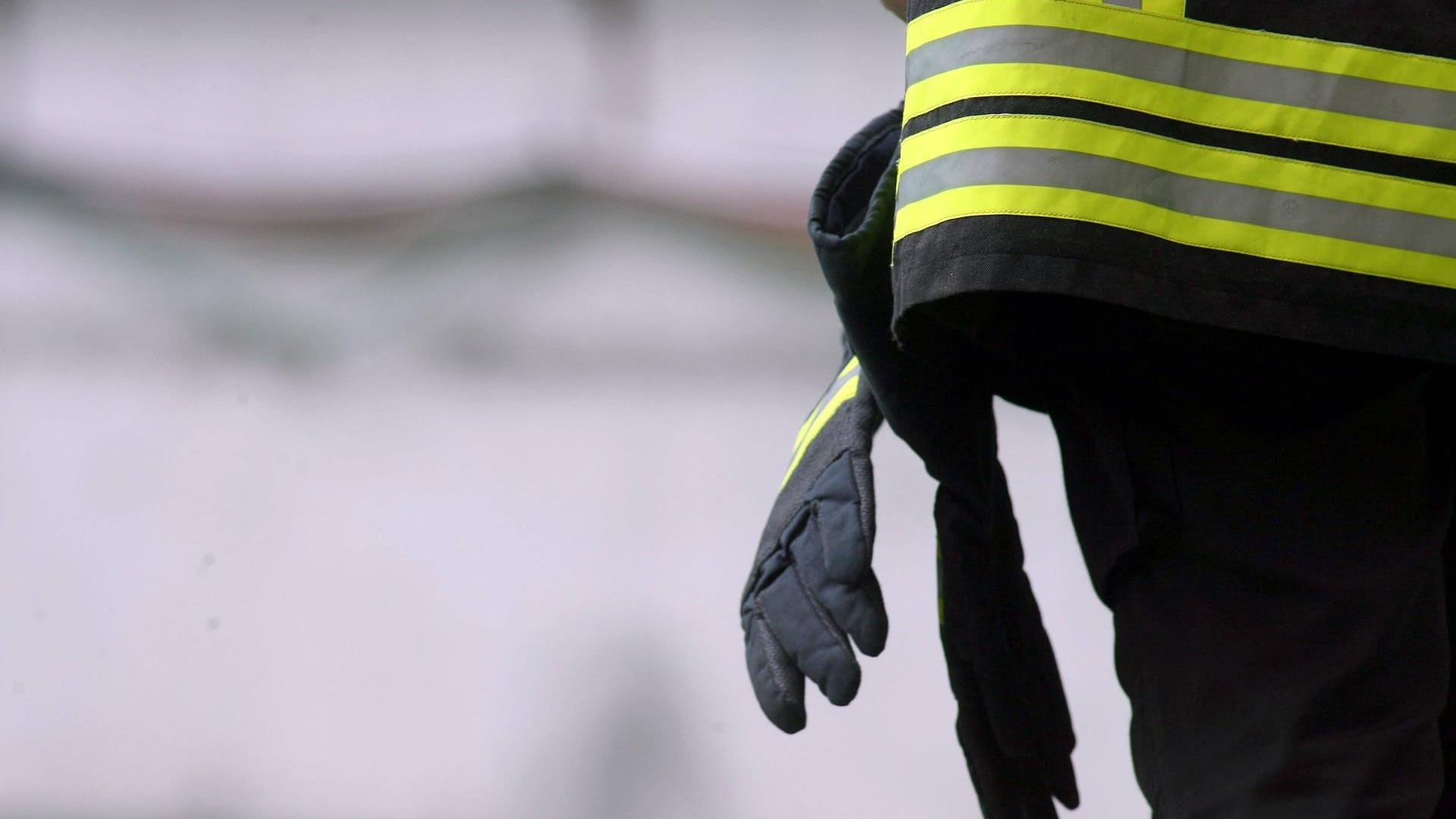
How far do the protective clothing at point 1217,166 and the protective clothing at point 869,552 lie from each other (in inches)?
7.4

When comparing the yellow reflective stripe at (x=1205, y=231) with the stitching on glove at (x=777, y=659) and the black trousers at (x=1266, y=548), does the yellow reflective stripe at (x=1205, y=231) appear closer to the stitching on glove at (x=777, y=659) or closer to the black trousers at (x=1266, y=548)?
the black trousers at (x=1266, y=548)

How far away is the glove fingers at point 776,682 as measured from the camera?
89 centimetres

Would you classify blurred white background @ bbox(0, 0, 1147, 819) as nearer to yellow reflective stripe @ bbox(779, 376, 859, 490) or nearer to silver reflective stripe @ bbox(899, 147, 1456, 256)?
yellow reflective stripe @ bbox(779, 376, 859, 490)

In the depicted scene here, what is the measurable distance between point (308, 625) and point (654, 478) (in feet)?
1.73

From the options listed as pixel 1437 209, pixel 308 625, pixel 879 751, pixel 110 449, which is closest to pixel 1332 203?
pixel 1437 209

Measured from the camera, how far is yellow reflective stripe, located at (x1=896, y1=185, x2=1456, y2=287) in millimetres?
673

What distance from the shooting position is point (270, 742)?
1883mm

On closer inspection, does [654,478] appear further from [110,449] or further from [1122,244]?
[1122,244]

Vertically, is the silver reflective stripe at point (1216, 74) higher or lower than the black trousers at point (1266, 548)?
higher

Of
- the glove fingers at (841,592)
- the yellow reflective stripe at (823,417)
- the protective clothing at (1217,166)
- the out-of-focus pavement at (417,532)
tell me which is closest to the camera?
the protective clothing at (1217,166)

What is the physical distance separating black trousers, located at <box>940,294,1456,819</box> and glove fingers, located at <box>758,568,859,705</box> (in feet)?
0.58

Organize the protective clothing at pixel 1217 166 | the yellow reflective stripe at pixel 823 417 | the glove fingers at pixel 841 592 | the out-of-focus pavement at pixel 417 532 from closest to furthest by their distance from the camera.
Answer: the protective clothing at pixel 1217 166 < the glove fingers at pixel 841 592 < the yellow reflective stripe at pixel 823 417 < the out-of-focus pavement at pixel 417 532

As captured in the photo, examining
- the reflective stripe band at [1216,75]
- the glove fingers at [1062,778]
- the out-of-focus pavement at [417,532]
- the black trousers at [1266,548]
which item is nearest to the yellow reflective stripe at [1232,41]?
the reflective stripe band at [1216,75]

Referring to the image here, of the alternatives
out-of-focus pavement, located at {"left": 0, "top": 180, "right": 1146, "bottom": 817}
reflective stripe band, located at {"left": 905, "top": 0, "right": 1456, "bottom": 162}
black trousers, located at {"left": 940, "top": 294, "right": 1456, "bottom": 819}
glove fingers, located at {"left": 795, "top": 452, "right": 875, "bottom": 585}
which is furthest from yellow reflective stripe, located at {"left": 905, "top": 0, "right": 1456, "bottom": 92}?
out-of-focus pavement, located at {"left": 0, "top": 180, "right": 1146, "bottom": 817}
